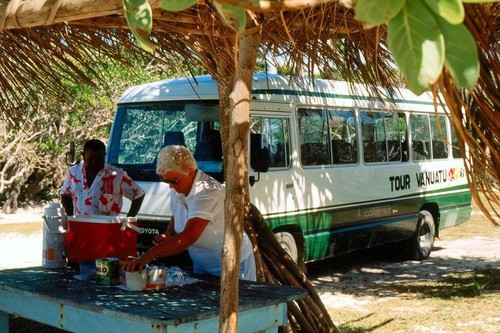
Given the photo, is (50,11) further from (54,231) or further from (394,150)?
(394,150)

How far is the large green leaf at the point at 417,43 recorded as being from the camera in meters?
1.22

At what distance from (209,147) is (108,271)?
3802 millimetres

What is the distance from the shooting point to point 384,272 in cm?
1050

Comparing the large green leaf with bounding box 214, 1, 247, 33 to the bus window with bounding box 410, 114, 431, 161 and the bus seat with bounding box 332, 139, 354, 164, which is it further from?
the bus window with bounding box 410, 114, 431, 161

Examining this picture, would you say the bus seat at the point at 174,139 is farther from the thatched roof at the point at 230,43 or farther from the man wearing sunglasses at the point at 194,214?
the man wearing sunglasses at the point at 194,214

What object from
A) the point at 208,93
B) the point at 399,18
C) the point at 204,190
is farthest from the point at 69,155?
the point at 399,18

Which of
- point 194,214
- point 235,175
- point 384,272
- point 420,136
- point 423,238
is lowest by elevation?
point 384,272

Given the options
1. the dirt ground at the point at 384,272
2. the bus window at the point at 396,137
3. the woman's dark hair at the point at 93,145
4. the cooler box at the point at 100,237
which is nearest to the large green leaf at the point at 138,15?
the cooler box at the point at 100,237

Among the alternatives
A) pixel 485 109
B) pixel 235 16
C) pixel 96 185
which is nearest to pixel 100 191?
pixel 96 185

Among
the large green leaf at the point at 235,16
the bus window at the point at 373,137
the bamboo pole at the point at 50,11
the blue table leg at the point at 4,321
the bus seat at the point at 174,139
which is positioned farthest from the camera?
the bus window at the point at 373,137

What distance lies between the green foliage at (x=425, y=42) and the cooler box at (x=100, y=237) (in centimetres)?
336

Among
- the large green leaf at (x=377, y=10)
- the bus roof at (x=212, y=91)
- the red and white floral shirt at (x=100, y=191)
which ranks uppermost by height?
the bus roof at (x=212, y=91)

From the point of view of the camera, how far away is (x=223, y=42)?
4355 millimetres

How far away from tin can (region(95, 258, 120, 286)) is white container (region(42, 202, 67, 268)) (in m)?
0.50
